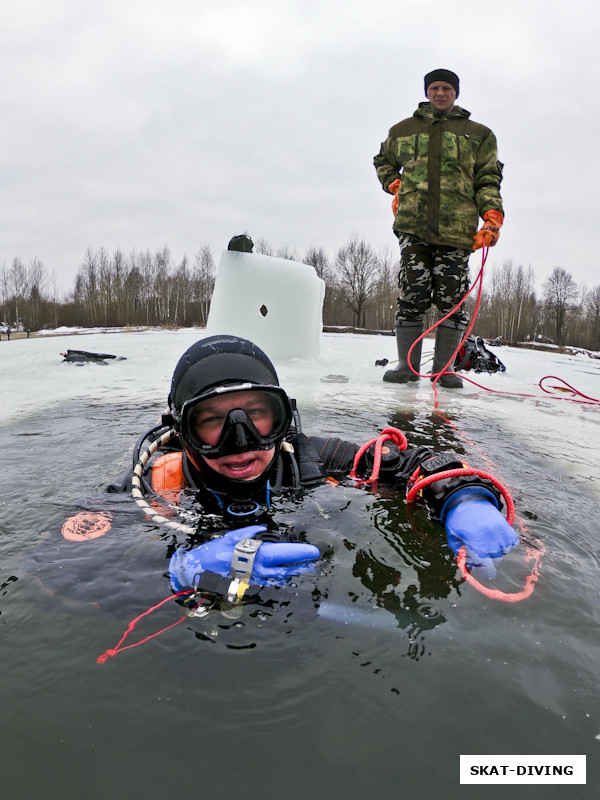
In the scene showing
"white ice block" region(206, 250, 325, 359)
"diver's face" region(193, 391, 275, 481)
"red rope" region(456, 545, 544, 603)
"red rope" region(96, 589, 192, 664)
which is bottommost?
"red rope" region(96, 589, 192, 664)

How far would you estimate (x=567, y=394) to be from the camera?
6.03 m

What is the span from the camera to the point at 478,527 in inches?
66.9

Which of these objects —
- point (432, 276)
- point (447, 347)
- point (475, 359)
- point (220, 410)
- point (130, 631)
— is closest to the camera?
point (130, 631)

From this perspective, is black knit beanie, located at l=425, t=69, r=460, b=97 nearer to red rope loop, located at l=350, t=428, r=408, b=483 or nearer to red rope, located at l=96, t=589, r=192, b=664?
red rope loop, located at l=350, t=428, r=408, b=483

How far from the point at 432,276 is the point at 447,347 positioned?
0.84 m

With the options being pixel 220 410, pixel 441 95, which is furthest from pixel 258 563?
pixel 441 95

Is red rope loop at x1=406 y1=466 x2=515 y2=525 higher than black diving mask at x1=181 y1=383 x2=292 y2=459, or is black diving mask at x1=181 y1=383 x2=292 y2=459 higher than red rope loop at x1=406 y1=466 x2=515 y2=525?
black diving mask at x1=181 y1=383 x2=292 y2=459

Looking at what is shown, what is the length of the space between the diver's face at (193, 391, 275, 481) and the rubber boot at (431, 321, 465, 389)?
3.90m

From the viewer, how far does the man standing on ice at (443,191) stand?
5.13m

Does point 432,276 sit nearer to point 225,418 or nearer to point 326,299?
point 225,418

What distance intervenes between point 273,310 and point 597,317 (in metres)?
58.5

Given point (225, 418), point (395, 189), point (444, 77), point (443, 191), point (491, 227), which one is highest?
point (444, 77)

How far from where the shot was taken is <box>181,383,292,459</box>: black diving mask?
6.34ft

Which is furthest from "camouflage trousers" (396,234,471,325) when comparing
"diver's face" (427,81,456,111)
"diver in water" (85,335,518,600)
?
"diver in water" (85,335,518,600)
